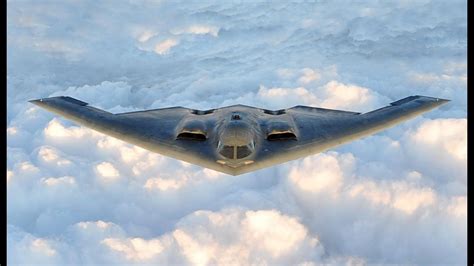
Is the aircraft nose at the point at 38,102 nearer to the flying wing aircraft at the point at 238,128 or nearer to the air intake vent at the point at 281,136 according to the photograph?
the flying wing aircraft at the point at 238,128

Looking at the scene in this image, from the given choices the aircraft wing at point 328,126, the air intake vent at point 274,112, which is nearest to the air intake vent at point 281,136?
the aircraft wing at point 328,126

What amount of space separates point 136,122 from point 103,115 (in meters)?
1.90

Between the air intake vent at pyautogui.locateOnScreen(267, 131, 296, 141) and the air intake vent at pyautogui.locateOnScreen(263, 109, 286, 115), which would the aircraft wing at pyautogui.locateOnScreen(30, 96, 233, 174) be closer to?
the air intake vent at pyautogui.locateOnScreen(267, 131, 296, 141)

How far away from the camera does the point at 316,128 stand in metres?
21.3

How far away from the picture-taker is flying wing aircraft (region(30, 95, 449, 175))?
18.4 metres

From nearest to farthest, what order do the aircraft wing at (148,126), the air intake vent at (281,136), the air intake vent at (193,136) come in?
the aircraft wing at (148,126), the air intake vent at (193,136), the air intake vent at (281,136)

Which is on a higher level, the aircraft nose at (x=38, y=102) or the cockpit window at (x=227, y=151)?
the aircraft nose at (x=38, y=102)

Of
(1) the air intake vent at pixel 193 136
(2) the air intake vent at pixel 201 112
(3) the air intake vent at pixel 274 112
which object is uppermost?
(3) the air intake vent at pixel 274 112

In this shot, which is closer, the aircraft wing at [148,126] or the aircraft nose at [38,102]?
the aircraft wing at [148,126]

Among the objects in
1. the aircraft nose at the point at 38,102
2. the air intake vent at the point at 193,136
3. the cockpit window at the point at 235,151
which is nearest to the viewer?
the cockpit window at the point at 235,151

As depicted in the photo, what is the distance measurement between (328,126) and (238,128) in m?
5.26

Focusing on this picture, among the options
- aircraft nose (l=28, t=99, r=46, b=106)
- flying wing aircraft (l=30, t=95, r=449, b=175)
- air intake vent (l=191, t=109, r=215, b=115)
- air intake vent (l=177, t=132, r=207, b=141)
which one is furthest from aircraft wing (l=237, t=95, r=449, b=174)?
aircraft nose (l=28, t=99, r=46, b=106)

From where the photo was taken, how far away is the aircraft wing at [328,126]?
18906 millimetres
